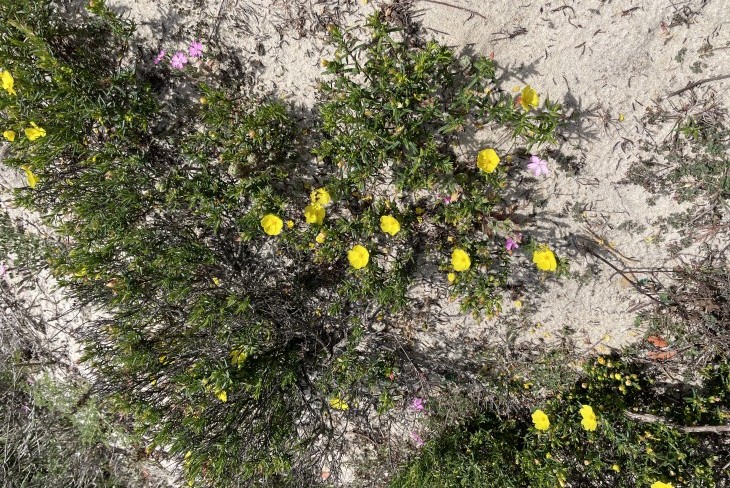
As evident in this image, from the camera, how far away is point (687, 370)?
3.74m

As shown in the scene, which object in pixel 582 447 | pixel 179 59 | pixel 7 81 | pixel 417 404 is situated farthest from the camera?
pixel 417 404

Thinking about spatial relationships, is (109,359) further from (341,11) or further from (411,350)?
(341,11)

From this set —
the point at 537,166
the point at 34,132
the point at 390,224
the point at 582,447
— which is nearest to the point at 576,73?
the point at 537,166

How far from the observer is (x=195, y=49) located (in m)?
3.45

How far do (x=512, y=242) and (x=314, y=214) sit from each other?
4.97 feet

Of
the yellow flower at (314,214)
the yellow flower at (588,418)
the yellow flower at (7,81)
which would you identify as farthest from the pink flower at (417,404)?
the yellow flower at (7,81)

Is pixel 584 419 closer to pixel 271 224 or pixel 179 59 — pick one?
pixel 271 224

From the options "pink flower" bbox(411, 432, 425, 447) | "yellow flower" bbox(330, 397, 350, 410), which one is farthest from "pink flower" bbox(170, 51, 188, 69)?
"pink flower" bbox(411, 432, 425, 447)

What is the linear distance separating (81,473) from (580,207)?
17.9 feet

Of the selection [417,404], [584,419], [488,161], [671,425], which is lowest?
[417,404]

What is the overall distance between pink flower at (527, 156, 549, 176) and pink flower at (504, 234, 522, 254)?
→ 0.50 m

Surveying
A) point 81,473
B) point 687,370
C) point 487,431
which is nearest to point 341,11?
point 487,431

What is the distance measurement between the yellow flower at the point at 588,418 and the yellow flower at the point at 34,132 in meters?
4.44

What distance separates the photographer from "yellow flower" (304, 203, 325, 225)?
3.24 metres
